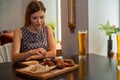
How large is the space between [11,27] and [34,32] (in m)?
3.79

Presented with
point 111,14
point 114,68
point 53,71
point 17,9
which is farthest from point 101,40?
point 17,9

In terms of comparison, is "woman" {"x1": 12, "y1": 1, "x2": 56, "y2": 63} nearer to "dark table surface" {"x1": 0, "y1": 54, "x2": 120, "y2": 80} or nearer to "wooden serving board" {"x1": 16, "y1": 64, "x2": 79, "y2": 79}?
"dark table surface" {"x1": 0, "y1": 54, "x2": 120, "y2": 80}

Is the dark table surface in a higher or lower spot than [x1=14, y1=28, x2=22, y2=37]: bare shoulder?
lower

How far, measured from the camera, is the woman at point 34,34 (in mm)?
2084

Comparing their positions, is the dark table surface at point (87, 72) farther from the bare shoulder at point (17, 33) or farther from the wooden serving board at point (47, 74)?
the bare shoulder at point (17, 33)

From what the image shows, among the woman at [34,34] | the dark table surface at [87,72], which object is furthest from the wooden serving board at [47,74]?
the woman at [34,34]

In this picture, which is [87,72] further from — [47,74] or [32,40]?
[32,40]

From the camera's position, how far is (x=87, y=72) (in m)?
1.22

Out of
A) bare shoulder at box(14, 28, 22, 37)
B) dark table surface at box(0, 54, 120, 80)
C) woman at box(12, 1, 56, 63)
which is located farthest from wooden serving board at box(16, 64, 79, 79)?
bare shoulder at box(14, 28, 22, 37)

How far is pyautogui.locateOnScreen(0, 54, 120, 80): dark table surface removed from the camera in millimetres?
1121

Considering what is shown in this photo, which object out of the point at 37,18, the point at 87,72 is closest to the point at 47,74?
the point at 87,72

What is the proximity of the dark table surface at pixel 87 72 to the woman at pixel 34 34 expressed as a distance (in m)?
0.59

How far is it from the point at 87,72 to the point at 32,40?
42.9 inches

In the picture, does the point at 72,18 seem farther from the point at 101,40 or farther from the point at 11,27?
the point at 11,27
